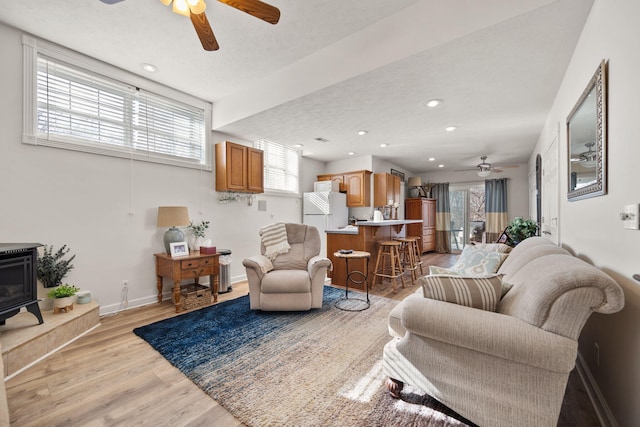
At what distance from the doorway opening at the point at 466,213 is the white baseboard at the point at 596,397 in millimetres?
6424

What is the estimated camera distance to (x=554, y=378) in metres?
1.14

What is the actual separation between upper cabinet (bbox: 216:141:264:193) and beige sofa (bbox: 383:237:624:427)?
3.24 m

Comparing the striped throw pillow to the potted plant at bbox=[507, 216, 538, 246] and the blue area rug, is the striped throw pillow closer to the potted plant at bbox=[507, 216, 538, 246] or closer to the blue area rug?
the blue area rug

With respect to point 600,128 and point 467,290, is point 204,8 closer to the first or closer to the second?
point 467,290

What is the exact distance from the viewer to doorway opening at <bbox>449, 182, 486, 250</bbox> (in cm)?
781

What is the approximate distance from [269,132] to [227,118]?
0.67m

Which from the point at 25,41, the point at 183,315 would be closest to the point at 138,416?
the point at 183,315

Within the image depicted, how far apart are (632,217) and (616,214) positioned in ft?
0.95

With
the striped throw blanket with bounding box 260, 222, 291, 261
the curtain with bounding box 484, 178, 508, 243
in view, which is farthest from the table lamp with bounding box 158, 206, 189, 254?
the curtain with bounding box 484, 178, 508, 243

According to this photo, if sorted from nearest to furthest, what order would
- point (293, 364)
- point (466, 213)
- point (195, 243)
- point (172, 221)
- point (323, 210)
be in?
1. point (293, 364)
2. point (172, 221)
3. point (195, 243)
4. point (323, 210)
5. point (466, 213)

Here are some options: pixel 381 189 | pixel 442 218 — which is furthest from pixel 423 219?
pixel 381 189

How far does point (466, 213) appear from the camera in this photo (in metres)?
7.96

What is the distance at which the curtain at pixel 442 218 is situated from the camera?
8.06 meters

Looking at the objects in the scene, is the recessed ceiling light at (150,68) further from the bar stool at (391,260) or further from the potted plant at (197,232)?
the bar stool at (391,260)
